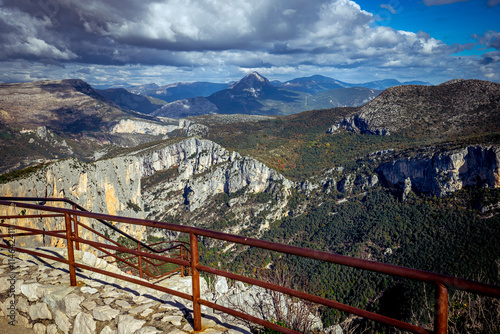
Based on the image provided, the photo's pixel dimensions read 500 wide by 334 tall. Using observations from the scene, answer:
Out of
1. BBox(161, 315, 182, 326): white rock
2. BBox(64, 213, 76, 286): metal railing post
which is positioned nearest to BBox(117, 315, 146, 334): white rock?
BBox(161, 315, 182, 326): white rock

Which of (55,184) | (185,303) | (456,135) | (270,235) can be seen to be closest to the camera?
(185,303)

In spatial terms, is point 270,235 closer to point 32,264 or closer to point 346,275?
point 346,275

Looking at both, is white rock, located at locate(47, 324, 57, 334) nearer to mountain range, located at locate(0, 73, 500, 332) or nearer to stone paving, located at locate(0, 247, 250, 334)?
stone paving, located at locate(0, 247, 250, 334)

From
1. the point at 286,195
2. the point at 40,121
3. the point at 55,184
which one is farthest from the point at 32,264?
the point at 40,121

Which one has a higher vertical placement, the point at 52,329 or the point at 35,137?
the point at 35,137

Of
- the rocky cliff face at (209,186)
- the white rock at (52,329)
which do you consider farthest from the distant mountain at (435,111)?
the white rock at (52,329)

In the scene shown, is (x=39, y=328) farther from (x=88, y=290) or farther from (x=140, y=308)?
(x=140, y=308)

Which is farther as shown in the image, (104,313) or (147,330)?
(104,313)

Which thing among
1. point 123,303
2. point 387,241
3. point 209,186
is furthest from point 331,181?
point 123,303
